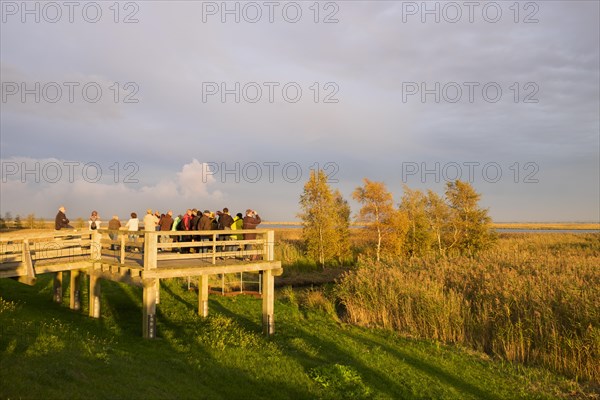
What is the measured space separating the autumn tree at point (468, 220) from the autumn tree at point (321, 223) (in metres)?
11.6

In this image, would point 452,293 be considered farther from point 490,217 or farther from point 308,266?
point 490,217

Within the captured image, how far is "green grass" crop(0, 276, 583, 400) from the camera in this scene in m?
9.43

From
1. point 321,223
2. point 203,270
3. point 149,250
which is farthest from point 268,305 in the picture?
point 321,223

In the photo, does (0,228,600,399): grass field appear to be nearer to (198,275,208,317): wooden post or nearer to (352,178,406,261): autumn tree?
(198,275,208,317): wooden post

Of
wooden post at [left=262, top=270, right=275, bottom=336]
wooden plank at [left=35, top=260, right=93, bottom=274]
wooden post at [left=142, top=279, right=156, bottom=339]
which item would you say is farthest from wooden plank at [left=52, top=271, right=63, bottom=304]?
wooden post at [left=262, top=270, right=275, bottom=336]

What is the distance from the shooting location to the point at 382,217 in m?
48.0

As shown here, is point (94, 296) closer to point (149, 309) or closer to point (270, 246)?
point (149, 309)

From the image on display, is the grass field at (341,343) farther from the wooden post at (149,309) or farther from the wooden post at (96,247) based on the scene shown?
the wooden post at (96,247)

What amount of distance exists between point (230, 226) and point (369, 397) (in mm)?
10328

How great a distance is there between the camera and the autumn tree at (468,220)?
152 ft

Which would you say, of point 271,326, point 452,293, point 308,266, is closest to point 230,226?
point 271,326

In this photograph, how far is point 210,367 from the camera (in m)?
12.0

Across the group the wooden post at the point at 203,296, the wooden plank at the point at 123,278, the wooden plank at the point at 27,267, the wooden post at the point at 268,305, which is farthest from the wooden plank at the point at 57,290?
the wooden post at the point at 268,305

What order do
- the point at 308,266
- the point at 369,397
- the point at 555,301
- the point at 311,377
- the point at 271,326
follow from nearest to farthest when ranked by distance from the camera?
the point at 369,397 → the point at 311,377 → the point at 555,301 → the point at 271,326 → the point at 308,266
